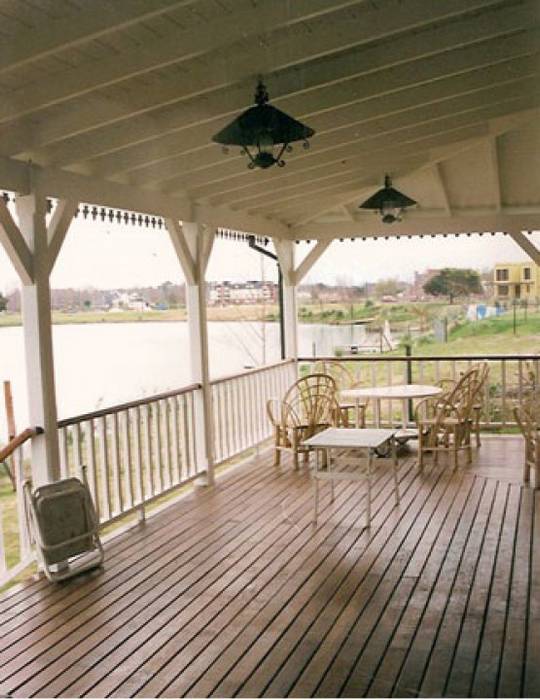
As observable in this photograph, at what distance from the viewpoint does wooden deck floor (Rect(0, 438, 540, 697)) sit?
3.15m

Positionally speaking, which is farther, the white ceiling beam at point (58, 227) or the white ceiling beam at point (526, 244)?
the white ceiling beam at point (526, 244)

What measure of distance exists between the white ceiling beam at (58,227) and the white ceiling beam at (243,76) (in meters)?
0.43

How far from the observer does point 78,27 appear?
9.77 feet

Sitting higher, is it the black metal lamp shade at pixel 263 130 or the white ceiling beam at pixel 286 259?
the black metal lamp shade at pixel 263 130

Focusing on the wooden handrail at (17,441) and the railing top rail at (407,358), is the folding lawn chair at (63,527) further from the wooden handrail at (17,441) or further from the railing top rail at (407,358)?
the railing top rail at (407,358)

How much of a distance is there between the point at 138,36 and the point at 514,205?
607 centimetres

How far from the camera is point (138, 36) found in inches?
132

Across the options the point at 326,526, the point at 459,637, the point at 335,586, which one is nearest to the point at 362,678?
the point at 459,637

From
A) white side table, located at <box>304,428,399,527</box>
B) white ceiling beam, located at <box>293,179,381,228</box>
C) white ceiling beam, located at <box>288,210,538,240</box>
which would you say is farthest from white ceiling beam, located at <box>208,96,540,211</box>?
white side table, located at <box>304,428,399,527</box>

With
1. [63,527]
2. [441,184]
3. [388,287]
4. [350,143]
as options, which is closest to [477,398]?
[388,287]

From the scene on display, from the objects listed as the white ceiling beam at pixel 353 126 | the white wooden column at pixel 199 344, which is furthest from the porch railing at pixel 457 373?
the white ceiling beam at pixel 353 126

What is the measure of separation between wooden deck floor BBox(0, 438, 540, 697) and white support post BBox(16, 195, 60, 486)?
2.47ft

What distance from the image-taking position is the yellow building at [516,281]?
8.99 meters

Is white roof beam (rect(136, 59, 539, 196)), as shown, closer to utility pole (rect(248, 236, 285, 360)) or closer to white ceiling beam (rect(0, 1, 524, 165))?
white ceiling beam (rect(0, 1, 524, 165))
